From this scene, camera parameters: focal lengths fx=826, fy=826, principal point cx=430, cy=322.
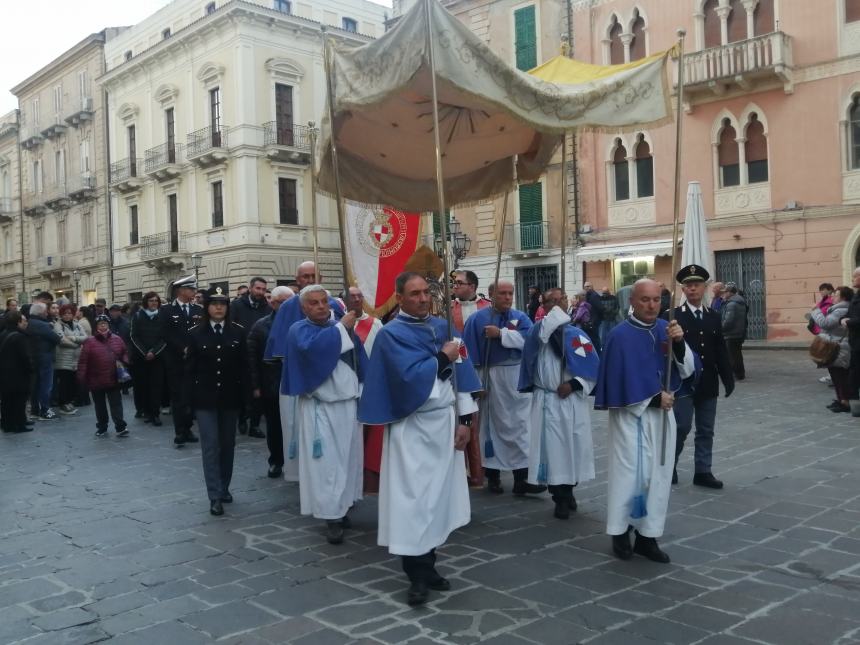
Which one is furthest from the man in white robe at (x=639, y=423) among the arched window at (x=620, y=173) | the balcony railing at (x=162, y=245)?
the balcony railing at (x=162, y=245)

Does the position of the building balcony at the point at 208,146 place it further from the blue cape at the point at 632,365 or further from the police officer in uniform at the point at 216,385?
the blue cape at the point at 632,365

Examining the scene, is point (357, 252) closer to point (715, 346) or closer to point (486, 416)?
point (486, 416)

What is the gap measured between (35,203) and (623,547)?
47.6m

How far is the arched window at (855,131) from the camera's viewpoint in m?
19.7

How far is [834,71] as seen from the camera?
65.3 ft

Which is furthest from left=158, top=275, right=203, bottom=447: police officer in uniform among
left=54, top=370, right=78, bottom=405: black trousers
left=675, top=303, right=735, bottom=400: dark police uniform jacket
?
left=675, top=303, right=735, bottom=400: dark police uniform jacket

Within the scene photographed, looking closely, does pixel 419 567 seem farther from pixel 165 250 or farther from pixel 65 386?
pixel 165 250

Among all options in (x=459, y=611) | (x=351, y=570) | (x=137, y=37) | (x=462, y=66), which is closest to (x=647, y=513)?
(x=459, y=611)

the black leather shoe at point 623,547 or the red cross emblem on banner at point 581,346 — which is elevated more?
the red cross emblem on banner at point 581,346

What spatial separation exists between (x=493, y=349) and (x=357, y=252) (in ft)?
8.29

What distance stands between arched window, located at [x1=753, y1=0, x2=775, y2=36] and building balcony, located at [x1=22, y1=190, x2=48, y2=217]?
36713 millimetres

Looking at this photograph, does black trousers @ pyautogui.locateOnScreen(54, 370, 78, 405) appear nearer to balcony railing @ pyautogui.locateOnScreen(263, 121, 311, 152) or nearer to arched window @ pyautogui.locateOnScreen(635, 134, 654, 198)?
arched window @ pyautogui.locateOnScreen(635, 134, 654, 198)

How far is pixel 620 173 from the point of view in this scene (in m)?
23.9

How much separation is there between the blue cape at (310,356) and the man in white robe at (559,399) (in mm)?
1494
